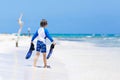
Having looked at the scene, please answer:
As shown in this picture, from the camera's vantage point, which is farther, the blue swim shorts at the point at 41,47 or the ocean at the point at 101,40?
the ocean at the point at 101,40

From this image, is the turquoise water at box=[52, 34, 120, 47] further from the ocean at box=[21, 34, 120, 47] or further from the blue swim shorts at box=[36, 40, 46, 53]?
the blue swim shorts at box=[36, 40, 46, 53]

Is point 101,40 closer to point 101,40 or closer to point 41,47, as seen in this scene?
point 101,40

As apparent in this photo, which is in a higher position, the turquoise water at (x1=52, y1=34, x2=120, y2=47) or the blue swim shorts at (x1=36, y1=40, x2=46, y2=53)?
the blue swim shorts at (x1=36, y1=40, x2=46, y2=53)

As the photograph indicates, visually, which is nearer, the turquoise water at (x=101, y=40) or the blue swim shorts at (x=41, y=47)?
the blue swim shorts at (x=41, y=47)

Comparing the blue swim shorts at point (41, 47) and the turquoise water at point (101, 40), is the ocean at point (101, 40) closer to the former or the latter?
the turquoise water at point (101, 40)

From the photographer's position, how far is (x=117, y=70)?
12.0 meters

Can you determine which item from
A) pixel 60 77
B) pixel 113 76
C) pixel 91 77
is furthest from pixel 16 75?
pixel 113 76

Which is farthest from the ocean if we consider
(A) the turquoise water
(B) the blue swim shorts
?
(B) the blue swim shorts

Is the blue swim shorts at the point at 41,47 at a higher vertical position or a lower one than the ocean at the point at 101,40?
higher

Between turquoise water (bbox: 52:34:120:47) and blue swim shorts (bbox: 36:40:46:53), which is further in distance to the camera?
turquoise water (bbox: 52:34:120:47)

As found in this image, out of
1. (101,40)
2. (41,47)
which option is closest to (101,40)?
(101,40)

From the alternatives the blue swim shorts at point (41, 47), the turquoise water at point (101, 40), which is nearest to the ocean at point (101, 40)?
the turquoise water at point (101, 40)

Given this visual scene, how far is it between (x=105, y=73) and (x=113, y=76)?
0.62 meters

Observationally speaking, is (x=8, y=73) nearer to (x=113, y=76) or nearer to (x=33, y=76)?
(x=33, y=76)
